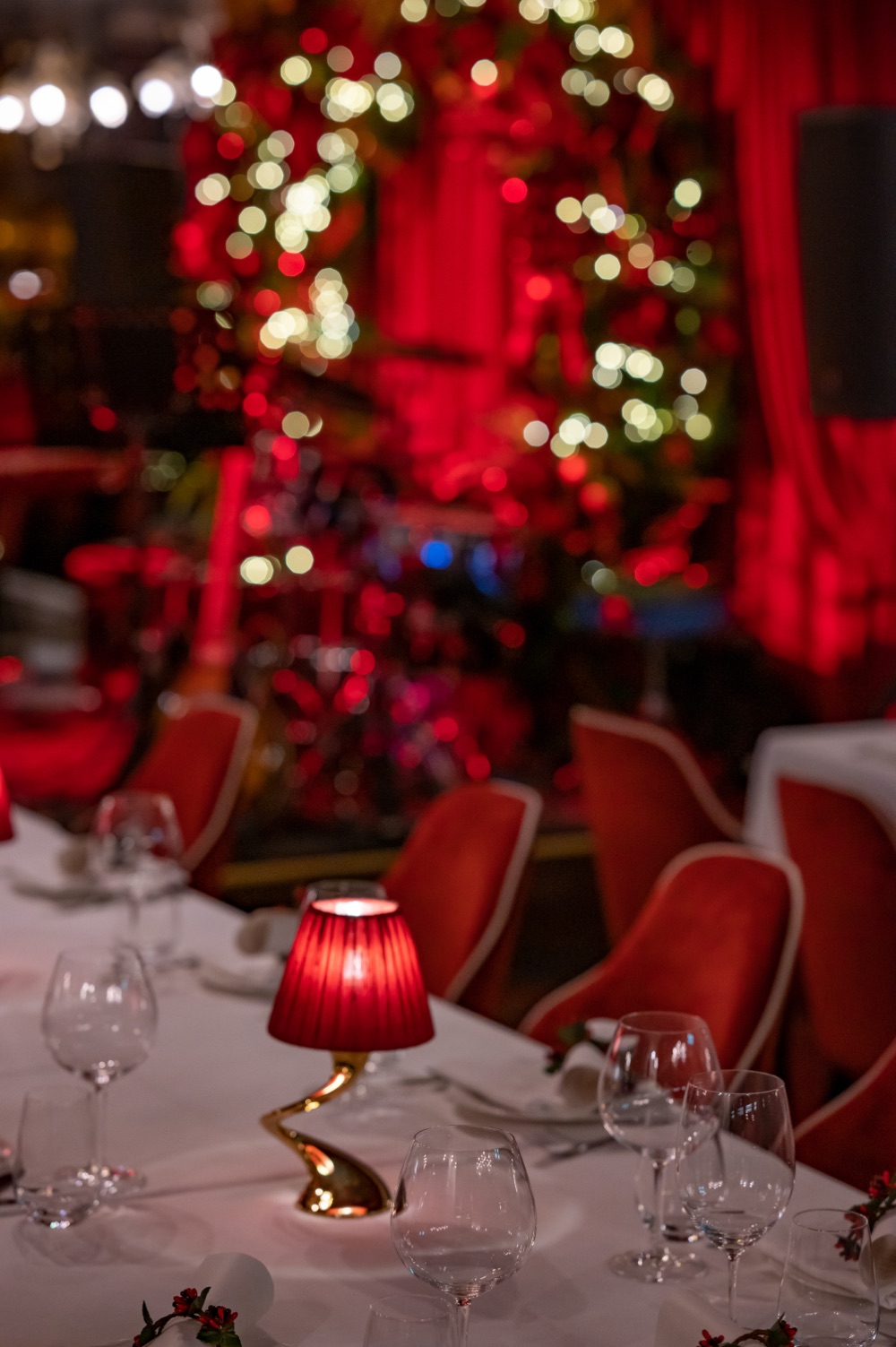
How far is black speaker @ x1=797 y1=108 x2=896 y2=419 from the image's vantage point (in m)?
2.17

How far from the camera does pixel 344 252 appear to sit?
7.49 metres

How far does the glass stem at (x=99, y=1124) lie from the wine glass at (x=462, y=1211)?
0.43 meters

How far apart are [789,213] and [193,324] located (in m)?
2.72

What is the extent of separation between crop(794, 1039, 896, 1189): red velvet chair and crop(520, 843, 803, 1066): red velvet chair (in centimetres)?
17

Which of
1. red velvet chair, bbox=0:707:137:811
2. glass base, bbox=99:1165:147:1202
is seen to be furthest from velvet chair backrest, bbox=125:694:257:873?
glass base, bbox=99:1165:147:1202

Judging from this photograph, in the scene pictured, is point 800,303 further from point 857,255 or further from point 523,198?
point 857,255

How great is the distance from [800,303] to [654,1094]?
530 centimetres

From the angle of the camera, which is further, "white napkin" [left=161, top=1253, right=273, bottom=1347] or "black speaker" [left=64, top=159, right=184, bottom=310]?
"black speaker" [left=64, top=159, right=184, bottom=310]

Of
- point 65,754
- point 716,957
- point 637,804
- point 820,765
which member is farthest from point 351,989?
point 65,754

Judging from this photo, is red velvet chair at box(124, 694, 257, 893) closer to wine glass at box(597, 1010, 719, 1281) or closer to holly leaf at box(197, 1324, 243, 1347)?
wine glass at box(597, 1010, 719, 1281)

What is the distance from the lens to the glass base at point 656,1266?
1.38m

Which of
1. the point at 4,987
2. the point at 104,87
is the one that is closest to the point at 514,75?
the point at 104,87

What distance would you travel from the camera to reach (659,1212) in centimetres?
143

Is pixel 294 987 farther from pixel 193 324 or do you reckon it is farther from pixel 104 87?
pixel 104 87
